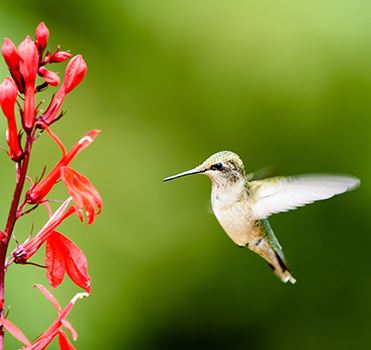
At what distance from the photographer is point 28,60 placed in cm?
155

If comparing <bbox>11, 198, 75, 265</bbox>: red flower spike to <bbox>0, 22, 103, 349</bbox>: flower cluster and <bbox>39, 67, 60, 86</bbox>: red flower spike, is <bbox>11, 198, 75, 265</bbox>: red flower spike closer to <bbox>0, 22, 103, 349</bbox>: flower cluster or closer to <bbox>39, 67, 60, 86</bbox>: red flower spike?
<bbox>0, 22, 103, 349</bbox>: flower cluster

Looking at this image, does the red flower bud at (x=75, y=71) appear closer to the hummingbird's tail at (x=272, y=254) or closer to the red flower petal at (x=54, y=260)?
the red flower petal at (x=54, y=260)

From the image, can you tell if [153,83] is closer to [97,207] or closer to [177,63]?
[177,63]

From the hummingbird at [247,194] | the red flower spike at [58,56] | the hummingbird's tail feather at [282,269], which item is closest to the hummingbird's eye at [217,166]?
the hummingbird at [247,194]

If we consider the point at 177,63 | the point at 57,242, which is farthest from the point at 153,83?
the point at 57,242

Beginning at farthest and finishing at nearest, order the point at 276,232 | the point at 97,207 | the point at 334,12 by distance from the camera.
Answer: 1. the point at 276,232
2. the point at 334,12
3. the point at 97,207

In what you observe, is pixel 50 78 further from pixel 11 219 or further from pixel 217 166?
pixel 217 166

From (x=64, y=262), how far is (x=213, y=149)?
234 centimetres

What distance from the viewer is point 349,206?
12.8 feet

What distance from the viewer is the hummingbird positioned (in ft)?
7.29

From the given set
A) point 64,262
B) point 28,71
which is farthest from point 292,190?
point 28,71

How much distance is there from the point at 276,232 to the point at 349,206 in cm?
39

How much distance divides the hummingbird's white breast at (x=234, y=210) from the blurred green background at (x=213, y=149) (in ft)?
4.08

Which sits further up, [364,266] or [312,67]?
[312,67]
